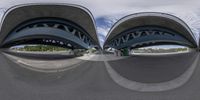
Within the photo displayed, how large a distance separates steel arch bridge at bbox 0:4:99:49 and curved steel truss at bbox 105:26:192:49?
7.89 m

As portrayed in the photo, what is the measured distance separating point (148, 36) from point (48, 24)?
1958cm

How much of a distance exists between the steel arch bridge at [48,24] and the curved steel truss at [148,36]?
7893 millimetres

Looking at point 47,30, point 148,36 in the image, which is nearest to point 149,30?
point 148,36

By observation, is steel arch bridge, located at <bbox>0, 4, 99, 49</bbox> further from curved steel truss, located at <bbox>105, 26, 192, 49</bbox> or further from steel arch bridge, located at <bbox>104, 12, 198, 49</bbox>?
curved steel truss, located at <bbox>105, 26, 192, 49</bbox>

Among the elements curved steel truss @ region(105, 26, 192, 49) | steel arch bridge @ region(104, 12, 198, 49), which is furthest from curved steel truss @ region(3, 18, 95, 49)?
curved steel truss @ region(105, 26, 192, 49)

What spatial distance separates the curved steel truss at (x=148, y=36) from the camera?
46312 mm

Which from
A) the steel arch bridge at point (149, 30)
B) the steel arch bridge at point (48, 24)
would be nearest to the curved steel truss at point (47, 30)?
the steel arch bridge at point (48, 24)

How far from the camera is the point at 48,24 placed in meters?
43.2

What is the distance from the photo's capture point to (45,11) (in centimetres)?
3775

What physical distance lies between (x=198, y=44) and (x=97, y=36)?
18060 millimetres

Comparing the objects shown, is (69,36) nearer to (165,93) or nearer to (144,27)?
(144,27)

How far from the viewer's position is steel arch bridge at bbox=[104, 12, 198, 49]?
36.8m

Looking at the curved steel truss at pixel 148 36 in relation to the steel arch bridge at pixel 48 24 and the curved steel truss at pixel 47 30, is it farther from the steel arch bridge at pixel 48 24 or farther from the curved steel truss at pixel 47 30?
the curved steel truss at pixel 47 30

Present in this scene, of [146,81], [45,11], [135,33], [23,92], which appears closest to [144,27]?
[135,33]
